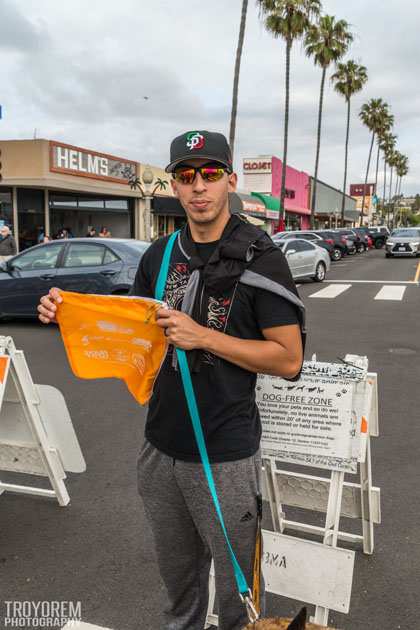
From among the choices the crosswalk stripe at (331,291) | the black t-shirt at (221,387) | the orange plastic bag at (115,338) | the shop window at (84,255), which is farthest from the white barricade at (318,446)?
the crosswalk stripe at (331,291)

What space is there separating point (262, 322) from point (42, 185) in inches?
877

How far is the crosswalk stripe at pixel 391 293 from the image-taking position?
1443 centimetres

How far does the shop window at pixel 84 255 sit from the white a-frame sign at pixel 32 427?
665 centimetres

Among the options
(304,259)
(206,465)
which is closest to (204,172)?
(206,465)

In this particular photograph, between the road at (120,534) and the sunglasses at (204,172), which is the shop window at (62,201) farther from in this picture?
the sunglasses at (204,172)

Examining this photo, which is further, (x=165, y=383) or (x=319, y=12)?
(x=319, y=12)

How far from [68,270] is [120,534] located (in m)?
7.32

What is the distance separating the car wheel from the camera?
1908 cm

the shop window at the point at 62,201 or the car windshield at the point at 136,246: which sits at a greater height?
the shop window at the point at 62,201

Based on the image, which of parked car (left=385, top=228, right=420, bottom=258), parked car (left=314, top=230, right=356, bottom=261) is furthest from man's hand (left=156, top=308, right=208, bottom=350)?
parked car (left=385, top=228, right=420, bottom=258)

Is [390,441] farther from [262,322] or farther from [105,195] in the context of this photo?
[105,195]

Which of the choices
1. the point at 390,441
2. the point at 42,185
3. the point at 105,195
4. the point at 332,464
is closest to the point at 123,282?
the point at 390,441

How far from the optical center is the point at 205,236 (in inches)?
78.0

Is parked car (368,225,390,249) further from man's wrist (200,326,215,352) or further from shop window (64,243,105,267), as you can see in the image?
man's wrist (200,326,215,352)
